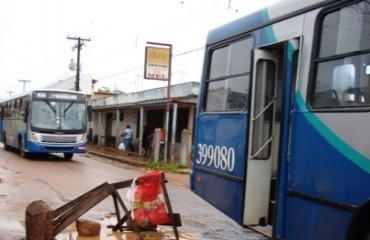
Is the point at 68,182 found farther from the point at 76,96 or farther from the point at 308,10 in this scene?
the point at 308,10

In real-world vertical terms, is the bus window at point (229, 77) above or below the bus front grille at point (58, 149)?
above

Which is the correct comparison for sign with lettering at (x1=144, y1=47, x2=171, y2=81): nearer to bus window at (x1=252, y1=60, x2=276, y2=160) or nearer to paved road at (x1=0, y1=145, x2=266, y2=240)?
paved road at (x1=0, y1=145, x2=266, y2=240)

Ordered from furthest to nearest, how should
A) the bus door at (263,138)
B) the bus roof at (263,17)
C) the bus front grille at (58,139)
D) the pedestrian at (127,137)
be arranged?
the pedestrian at (127,137)
the bus front grille at (58,139)
the bus door at (263,138)
the bus roof at (263,17)

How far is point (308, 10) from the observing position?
5.15 metres

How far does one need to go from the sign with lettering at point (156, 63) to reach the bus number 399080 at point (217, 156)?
1593cm

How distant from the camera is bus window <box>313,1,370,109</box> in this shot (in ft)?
14.4

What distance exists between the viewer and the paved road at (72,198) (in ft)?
26.5

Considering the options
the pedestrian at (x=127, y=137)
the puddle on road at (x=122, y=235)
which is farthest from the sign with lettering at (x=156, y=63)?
the puddle on road at (x=122, y=235)

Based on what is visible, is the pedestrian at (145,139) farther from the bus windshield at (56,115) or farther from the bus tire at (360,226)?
the bus tire at (360,226)

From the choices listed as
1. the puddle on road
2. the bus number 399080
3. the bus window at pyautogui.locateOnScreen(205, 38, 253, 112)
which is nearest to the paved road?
the puddle on road

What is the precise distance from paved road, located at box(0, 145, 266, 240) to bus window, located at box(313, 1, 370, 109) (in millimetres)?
3698

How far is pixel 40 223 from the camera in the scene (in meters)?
6.59

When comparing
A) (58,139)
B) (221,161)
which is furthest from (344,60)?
(58,139)

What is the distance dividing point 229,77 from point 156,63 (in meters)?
16.5
